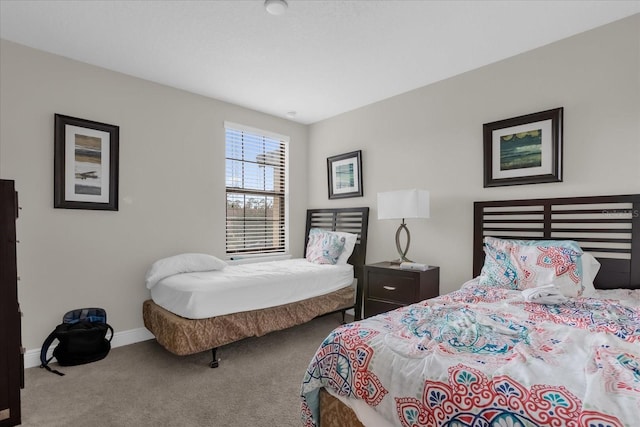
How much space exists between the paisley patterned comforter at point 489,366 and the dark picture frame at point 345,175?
2429mm

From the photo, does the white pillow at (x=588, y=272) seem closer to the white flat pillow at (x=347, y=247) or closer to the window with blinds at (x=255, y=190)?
the white flat pillow at (x=347, y=247)

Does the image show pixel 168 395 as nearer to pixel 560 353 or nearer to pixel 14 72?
pixel 560 353

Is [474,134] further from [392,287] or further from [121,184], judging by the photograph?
[121,184]

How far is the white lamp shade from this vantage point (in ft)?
10.2

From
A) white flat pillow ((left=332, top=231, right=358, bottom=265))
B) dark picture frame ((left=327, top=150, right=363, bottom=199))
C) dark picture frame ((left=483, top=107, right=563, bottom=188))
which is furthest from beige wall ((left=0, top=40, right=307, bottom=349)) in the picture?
dark picture frame ((left=483, top=107, right=563, bottom=188))

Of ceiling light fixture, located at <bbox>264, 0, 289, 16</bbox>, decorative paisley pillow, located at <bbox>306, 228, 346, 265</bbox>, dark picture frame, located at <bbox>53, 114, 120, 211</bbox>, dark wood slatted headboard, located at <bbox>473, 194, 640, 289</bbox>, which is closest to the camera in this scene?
ceiling light fixture, located at <bbox>264, 0, 289, 16</bbox>

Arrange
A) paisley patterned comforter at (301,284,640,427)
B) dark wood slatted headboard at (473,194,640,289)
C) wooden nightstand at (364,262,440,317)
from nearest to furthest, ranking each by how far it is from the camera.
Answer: paisley patterned comforter at (301,284,640,427), dark wood slatted headboard at (473,194,640,289), wooden nightstand at (364,262,440,317)

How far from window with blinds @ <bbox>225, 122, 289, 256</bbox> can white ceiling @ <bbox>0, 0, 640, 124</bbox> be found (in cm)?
91

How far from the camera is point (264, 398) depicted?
2.20 metres

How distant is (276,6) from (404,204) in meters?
1.94

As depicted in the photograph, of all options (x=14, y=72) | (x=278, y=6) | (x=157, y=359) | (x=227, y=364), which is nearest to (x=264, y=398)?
(x=227, y=364)

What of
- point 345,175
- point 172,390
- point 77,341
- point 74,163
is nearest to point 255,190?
point 345,175

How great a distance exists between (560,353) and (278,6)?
237 centimetres

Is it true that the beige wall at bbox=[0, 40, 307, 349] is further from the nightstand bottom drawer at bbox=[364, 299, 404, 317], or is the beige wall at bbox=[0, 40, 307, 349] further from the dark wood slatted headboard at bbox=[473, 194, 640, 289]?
the dark wood slatted headboard at bbox=[473, 194, 640, 289]
